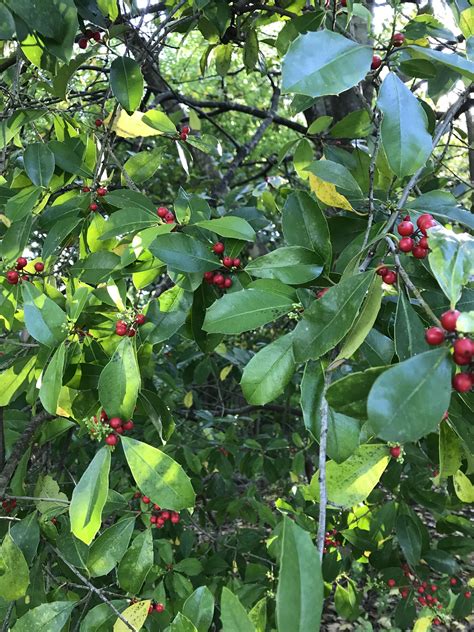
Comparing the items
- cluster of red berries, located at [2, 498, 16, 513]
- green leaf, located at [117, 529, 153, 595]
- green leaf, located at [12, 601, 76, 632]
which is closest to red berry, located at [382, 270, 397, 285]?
green leaf, located at [117, 529, 153, 595]

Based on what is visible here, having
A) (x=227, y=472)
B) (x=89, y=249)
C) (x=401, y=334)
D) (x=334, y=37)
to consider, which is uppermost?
(x=334, y=37)

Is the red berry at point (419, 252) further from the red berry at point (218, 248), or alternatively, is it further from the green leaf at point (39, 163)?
the green leaf at point (39, 163)

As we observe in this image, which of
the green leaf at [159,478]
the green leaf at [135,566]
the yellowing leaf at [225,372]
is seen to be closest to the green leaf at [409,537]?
Result: the green leaf at [135,566]

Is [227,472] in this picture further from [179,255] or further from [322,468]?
[322,468]

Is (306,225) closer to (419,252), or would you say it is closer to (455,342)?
(419,252)

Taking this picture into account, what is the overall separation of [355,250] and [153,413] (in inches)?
21.8

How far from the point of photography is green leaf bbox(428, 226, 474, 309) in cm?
66

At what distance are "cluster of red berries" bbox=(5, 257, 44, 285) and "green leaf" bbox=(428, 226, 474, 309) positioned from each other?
102 centimetres

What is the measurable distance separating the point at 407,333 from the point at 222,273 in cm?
51

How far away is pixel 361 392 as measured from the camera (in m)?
0.70

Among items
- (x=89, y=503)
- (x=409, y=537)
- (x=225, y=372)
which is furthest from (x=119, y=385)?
(x=225, y=372)

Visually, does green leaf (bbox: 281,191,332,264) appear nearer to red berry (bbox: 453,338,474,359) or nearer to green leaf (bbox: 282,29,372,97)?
green leaf (bbox: 282,29,372,97)

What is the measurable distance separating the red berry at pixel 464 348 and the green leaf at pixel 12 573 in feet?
3.75

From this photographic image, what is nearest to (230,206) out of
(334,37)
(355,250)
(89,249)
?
(89,249)
